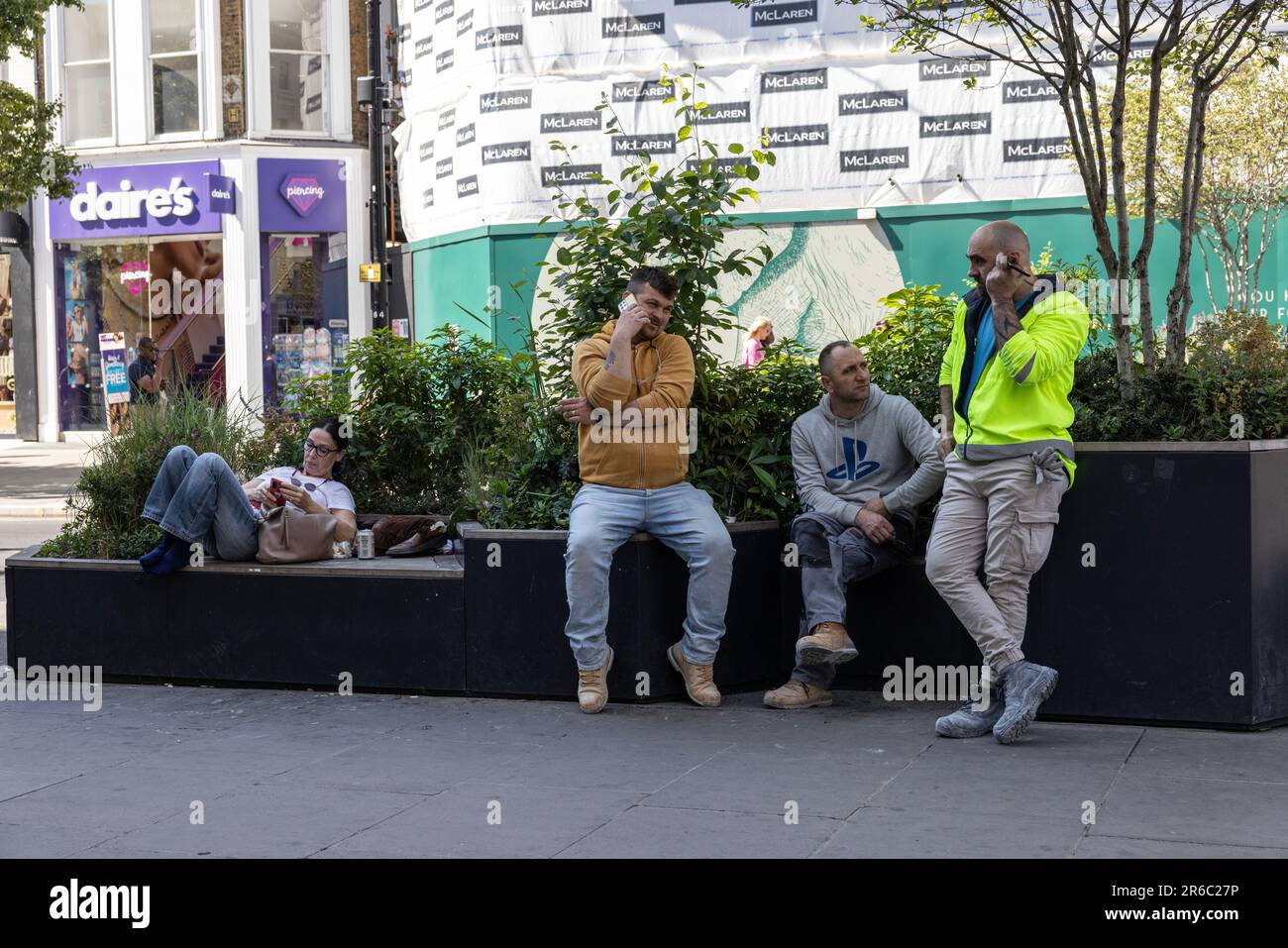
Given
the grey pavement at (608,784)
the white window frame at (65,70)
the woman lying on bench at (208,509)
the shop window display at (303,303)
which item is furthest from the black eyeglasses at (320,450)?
the white window frame at (65,70)

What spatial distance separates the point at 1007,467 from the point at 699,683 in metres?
1.58

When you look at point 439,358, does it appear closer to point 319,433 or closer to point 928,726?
point 319,433

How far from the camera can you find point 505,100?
21562 mm

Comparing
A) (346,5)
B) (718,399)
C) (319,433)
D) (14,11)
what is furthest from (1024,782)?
(346,5)

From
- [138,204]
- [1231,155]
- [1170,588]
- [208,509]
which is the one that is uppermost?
[138,204]

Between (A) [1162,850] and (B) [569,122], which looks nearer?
(A) [1162,850]

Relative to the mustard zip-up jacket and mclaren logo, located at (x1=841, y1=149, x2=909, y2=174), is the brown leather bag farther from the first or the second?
mclaren logo, located at (x1=841, y1=149, x2=909, y2=174)

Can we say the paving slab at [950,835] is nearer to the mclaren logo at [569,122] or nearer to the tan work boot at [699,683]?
the tan work boot at [699,683]

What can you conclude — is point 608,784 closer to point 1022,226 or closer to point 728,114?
point 1022,226

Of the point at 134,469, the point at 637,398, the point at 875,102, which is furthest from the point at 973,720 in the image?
the point at 875,102

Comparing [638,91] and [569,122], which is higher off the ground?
[638,91]

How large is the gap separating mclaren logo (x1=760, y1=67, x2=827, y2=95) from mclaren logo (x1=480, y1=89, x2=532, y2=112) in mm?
3347

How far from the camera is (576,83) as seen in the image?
69.9ft

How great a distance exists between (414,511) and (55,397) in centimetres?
1990
